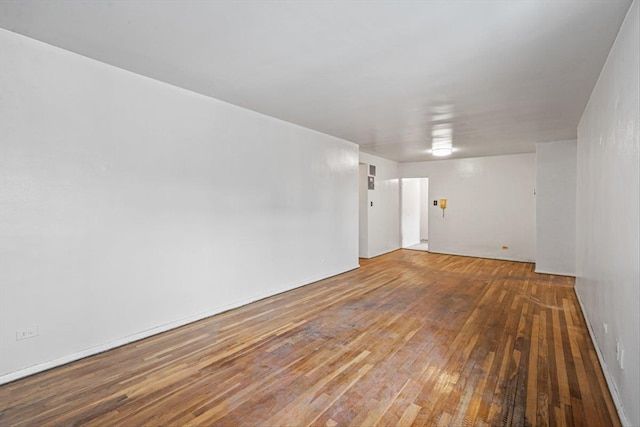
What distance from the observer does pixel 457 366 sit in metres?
2.75

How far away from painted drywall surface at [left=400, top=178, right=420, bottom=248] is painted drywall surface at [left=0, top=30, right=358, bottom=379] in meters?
6.14

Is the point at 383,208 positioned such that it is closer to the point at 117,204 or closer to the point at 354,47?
the point at 354,47

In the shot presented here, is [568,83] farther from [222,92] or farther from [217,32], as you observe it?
[222,92]

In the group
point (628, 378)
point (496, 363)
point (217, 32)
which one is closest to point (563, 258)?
point (496, 363)

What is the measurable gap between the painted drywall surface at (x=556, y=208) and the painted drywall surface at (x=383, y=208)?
3.52 meters

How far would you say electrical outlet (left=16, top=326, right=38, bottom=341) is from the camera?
2526 millimetres

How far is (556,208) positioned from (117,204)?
24.4 feet

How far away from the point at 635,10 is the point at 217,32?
2.69m

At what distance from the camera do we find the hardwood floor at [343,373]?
6.97 ft

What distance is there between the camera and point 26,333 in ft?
8.40

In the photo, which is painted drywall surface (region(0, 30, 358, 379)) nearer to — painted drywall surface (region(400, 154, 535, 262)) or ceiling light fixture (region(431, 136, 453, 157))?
ceiling light fixture (region(431, 136, 453, 157))

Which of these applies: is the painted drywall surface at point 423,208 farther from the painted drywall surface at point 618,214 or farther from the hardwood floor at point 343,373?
the painted drywall surface at point 618,214

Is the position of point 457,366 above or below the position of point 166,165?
below

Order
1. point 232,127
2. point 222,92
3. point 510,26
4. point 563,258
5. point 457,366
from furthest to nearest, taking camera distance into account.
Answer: point 563,258 < point 232,127 < point 222,92 < point 457,366 < point 510,26
